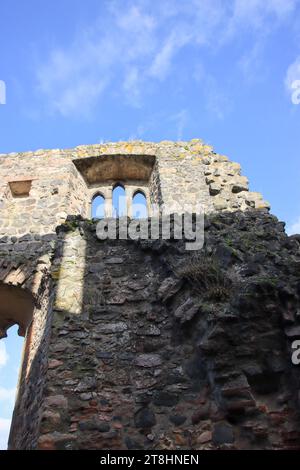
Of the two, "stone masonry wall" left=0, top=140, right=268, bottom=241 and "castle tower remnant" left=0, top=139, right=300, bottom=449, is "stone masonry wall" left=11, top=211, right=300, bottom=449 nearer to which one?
"castle tower remnant" left=0, top=139, right=300, bottom=449

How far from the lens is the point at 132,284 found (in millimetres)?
5254

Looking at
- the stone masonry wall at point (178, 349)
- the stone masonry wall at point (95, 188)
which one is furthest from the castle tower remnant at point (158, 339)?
the stone masonry wall at point (95, 188)

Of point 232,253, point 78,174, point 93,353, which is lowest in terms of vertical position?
point 93,353

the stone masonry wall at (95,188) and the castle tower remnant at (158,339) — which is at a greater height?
the stone masonry wall at (95,188)

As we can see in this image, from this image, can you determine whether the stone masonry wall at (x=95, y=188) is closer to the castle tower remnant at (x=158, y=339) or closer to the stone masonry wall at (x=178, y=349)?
the castle tower remnant at (x=158, y=339)

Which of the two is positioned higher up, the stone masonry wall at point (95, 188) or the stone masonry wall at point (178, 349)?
the stone masonry wall at point (95, 188)

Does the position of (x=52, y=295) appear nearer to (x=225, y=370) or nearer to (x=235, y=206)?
(x=225, y=370)

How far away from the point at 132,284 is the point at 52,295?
3.43 ft

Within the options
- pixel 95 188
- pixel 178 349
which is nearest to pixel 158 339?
pixel 178 349

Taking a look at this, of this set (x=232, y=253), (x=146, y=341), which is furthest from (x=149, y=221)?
(x=146, y=341)

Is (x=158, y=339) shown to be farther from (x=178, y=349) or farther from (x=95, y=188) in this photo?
(x=95, y=188)

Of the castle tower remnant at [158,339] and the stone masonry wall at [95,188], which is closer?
the castle tower remnant at [158,339]

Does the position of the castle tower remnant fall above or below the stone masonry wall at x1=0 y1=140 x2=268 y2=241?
below

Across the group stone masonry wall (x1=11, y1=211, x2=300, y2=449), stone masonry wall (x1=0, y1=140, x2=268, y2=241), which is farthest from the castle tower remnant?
stone masonry wall (x1=0, y1=140, x2=268, y2=241)
